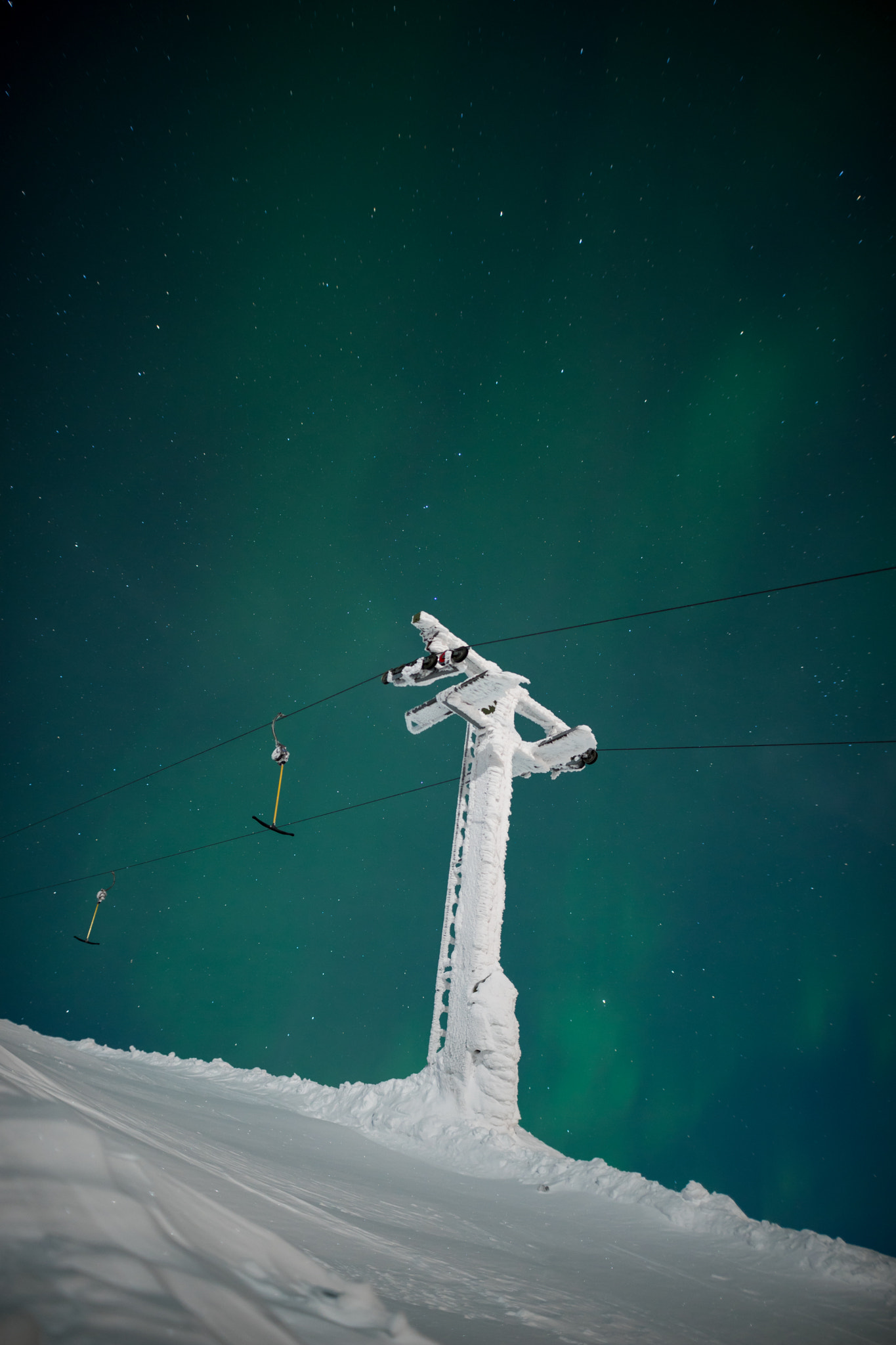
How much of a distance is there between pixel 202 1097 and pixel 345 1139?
2.87 metres

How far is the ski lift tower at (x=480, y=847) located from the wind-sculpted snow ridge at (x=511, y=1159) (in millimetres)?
539

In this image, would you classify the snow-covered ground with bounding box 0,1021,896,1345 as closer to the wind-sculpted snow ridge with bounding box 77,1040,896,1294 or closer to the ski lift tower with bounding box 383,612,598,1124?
the wind-sculpted snow ridge with bounding box 77,1040,896,1294

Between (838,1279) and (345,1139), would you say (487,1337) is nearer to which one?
(838,1279)

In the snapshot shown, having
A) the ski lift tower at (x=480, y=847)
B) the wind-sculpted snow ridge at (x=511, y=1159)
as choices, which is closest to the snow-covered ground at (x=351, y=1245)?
the wind-sculpted snow ridge at (x=511, y=1159)

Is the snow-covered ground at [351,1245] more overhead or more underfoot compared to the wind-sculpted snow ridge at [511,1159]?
more overhead

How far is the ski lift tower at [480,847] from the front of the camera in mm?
11586

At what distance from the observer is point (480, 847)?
13320 millimetres

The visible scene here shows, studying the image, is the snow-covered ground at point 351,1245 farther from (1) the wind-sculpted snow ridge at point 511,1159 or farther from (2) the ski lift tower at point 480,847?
(2) the ski lift tower at point 480,847

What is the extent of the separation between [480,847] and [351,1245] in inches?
395

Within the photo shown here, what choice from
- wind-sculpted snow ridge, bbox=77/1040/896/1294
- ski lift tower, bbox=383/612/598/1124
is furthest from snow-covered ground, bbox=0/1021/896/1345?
ski lift tower, bbox=383/612/598/1124

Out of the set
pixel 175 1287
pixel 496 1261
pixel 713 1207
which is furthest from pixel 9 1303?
pixel 713 1207

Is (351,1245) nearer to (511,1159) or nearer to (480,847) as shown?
(511,1159)

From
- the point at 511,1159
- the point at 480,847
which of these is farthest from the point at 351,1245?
the point at 480,847

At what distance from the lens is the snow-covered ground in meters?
1.62
